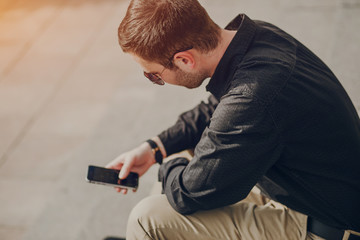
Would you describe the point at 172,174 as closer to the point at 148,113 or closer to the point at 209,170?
the point at 209,170

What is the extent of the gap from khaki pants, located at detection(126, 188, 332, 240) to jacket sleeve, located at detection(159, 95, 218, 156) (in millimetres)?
426

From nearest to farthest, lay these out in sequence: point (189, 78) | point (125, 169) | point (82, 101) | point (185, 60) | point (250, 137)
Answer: point (250, 137) < point (185, 60) < point (189, 78) < point (125, 169) < point (82, 101)

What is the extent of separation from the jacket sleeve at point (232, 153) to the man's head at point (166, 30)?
11.7 inches

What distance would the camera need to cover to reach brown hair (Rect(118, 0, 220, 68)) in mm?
1702

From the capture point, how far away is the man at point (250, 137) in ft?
5.09

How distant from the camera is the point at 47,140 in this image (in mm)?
3803

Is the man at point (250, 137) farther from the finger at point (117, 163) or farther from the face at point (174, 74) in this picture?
the finger at point (117, 163)

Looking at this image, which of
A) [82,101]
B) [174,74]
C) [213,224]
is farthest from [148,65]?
[82,101]

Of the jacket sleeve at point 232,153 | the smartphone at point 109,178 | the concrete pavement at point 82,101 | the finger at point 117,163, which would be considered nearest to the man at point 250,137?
the jacket sleeve at point 232,153

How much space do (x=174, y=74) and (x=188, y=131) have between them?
0.46 m

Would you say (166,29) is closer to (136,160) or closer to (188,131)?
(188,131)

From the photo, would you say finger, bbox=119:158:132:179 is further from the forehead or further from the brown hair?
the brown hair

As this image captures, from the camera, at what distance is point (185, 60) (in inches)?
71.4

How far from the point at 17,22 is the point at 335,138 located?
192 inches
